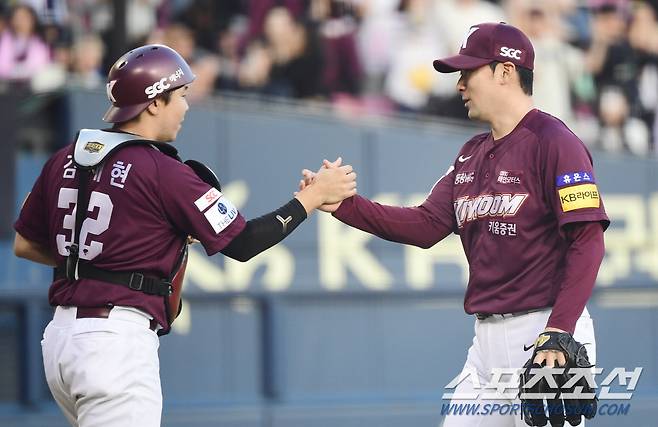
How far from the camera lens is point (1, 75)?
8938 millimetres

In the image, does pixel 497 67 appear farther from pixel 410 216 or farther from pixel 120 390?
pixel 120 390

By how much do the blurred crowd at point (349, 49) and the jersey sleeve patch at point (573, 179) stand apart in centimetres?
520

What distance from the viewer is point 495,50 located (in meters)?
4.54

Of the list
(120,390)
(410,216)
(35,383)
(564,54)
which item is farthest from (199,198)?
(564,54)

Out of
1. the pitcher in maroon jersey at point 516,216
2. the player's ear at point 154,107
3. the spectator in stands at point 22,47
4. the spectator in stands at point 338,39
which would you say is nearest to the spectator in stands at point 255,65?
the spectator in stands at point 338,39

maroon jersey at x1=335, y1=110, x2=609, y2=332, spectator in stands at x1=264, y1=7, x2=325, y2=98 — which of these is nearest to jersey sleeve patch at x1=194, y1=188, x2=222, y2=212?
maroon jersey at x1=335, y1=110, x2=609, y2=332

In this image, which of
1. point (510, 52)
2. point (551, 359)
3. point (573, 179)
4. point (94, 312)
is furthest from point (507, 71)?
point (94, 312)

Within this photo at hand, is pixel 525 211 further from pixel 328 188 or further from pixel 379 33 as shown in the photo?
pixel 379 33

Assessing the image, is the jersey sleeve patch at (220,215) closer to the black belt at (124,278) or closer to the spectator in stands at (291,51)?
the black belt at (124,278)

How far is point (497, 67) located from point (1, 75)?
17.8 ft

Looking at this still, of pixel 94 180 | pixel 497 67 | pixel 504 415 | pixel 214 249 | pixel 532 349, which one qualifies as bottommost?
pixel 504 415

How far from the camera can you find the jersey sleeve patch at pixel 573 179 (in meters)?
4.23

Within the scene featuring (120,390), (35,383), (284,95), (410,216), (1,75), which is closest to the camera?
(120,390)

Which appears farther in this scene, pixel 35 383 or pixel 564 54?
pixel 564 54
